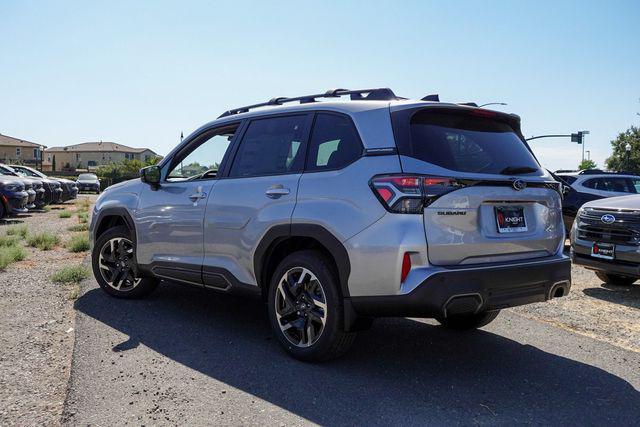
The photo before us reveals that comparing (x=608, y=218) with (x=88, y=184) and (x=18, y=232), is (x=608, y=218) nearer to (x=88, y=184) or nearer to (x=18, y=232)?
(x=18, y=232)

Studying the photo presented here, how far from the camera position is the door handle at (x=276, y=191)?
4.50 m

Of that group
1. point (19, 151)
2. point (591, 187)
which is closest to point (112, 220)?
point (591, 187)

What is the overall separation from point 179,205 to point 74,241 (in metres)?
5.96

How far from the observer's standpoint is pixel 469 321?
5383 mm

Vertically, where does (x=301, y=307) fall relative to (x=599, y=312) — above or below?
above

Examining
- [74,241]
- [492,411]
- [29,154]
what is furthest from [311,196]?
[29,154]

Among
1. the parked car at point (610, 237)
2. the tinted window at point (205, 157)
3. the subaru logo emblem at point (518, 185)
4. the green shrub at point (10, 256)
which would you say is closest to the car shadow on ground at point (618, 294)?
the parked car at point (610, 237)

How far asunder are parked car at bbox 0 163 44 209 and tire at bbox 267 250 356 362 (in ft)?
49.3

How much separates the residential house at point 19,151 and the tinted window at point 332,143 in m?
103

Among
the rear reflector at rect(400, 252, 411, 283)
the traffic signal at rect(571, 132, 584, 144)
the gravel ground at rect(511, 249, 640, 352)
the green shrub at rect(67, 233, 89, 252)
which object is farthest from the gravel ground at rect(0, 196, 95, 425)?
the traffic signal at rect(571, 132, 584, 144)

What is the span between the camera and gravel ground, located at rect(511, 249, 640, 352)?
18.3ft

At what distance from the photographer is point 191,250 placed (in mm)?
5359

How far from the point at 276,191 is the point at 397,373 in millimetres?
1646

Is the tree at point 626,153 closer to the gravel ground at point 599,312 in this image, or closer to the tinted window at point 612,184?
the tinted window at point 612,184
